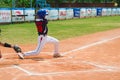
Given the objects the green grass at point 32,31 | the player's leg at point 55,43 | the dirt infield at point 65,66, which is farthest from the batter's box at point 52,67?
the green grass at point 32,31

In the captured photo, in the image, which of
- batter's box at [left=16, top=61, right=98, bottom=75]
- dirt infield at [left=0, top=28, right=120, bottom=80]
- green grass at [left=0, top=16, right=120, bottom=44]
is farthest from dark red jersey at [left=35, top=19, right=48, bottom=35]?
green grass at [left=0, top=16, right=120, bottom=44]

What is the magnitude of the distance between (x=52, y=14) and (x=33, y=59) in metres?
29.4

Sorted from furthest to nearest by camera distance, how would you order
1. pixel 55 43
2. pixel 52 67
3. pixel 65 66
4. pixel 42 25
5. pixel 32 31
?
pixel 32 31
pixel 55 43
pixel 42 25
pixel 65 66
pixel 52 67

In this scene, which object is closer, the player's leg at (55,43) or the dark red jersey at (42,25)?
the dark red jersey at (42,25)

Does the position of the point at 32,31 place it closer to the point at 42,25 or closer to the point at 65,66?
the point at 42,25

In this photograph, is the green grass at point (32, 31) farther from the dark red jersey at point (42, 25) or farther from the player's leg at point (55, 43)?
the dark red jersey at point (42, 25)

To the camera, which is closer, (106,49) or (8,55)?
(8,55)

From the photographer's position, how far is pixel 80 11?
47656mm

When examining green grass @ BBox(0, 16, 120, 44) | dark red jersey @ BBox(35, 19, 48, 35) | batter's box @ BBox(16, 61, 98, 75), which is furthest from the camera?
green grass @ BBox(0, 16, 120, 44)

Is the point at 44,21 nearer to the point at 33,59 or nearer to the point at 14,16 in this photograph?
the point at 33,59

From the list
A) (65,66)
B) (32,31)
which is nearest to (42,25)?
(65,66)

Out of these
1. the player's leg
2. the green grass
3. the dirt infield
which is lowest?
the green grass

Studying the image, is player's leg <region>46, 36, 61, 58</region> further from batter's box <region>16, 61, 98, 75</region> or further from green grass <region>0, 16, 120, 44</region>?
green grass <region>0, 16, 120, 44</region>

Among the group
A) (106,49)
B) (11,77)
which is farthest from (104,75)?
(106,49)
